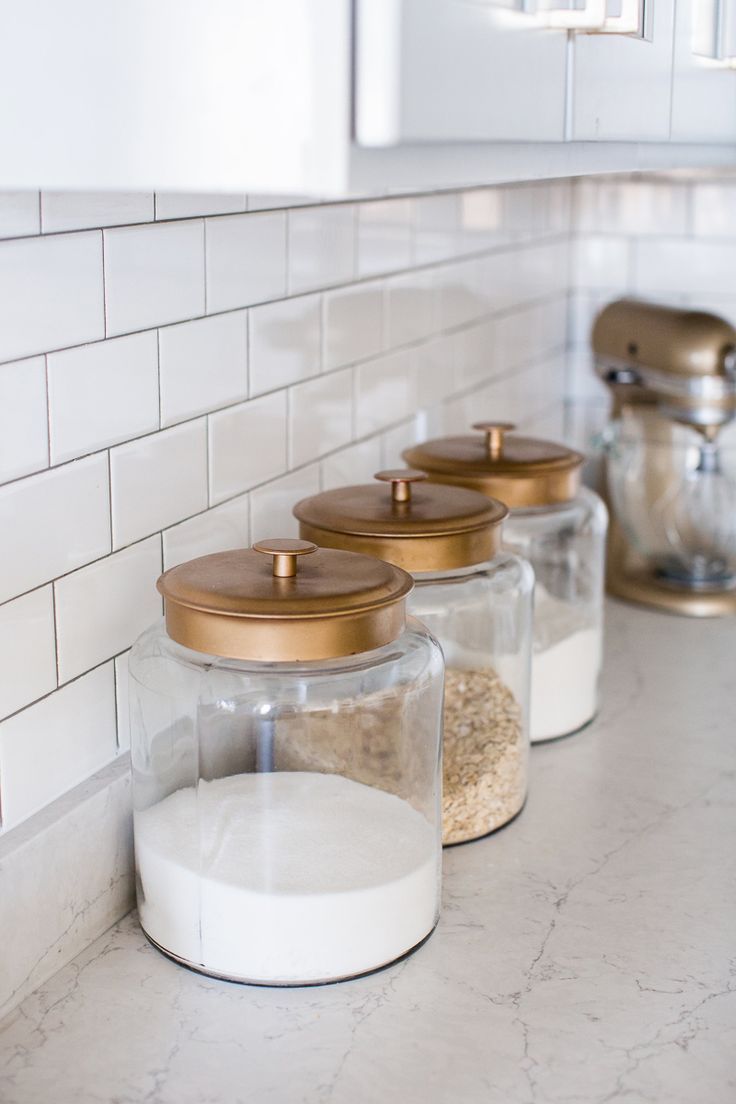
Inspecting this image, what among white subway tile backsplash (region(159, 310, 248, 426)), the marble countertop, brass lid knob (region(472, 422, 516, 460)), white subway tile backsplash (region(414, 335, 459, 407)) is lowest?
the marble countertop

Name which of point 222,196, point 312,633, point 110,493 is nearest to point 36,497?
point 110,493

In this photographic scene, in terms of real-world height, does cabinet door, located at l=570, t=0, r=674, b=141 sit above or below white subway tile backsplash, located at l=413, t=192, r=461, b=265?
above

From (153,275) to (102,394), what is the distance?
0.32 ft

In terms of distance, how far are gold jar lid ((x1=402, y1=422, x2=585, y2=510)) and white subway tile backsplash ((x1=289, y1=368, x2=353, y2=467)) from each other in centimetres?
7

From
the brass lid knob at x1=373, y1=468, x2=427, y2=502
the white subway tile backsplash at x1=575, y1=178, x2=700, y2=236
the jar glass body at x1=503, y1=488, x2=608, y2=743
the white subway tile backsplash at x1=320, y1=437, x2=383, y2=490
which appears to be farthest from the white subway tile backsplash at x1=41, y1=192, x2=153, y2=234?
the white subway tile backsplash at x1=575, y1=178, x2=700, y2=236

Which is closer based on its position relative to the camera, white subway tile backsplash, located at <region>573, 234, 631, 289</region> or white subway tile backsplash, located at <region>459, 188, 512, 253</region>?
white subway tile backsplash, located at <region>459, 188, 512, 253</region>

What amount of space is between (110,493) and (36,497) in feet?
0.27

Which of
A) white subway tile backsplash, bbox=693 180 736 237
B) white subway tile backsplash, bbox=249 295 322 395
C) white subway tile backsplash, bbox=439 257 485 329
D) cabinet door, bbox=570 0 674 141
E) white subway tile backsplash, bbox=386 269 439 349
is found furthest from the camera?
white subway tile backsplash, bbox=693 180 736 237

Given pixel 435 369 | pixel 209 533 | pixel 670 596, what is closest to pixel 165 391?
pixel 209 533

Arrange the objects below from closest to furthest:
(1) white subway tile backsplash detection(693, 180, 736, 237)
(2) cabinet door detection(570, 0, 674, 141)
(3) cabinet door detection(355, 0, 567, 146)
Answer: (3) cabinet door detection(355, 0, 567, 146) → (2) cabinet door detection(570, 0, 674, 141) → (1) white subway tile backsplash detection(693, 180, 736, 237)

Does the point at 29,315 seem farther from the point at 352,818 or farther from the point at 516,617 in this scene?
the point at 516,617

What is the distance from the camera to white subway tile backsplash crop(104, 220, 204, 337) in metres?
0.86

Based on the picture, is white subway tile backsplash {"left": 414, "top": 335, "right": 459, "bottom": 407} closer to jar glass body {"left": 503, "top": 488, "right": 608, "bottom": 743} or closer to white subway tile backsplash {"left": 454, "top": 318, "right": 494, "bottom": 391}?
white subway tile backsplash {"left": 454, "top": 318, "right": 494, "bottom": 391}

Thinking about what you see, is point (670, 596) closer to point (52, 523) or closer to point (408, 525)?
point (408, 525)
